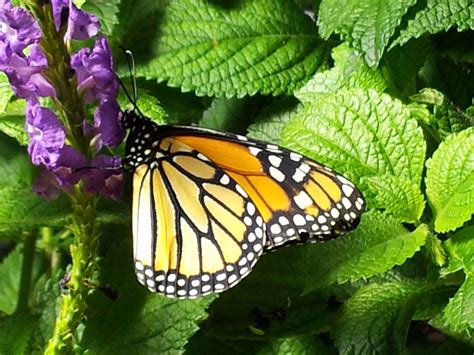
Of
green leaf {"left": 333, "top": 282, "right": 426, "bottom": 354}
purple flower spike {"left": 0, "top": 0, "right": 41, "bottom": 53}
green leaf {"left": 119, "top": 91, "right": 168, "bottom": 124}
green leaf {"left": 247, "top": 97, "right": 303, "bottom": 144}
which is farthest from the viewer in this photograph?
green leaf {"left": 247, "top": 97, "right": 303, "bottom": 144}

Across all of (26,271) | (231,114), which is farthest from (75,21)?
(26,271)

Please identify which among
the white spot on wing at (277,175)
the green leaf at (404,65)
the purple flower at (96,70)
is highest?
the green leaf at (404,65)

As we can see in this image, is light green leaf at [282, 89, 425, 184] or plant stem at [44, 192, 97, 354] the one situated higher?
light green leaf at [282, 89, 425, 184]

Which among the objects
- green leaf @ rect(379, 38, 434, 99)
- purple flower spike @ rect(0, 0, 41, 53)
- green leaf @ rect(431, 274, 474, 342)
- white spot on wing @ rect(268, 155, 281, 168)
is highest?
green leaf @ rect(379, 38, 434, 99)

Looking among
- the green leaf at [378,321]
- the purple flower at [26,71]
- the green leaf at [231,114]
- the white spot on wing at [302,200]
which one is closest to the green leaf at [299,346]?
the green leaf at [378,321]

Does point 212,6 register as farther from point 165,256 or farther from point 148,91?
point 165,256

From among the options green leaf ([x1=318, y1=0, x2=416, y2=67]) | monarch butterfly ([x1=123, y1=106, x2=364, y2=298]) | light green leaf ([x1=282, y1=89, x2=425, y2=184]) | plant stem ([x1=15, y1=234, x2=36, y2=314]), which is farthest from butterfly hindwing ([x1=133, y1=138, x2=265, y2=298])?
plant stem ([x1=15, y1=234, x2=36, y2=314])

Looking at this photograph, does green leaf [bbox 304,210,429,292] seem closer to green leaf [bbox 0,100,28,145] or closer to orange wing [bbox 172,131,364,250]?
orange wing [bbox 172,131,364,250]

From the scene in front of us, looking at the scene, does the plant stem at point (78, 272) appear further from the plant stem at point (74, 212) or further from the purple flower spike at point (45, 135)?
the purple flower spike at point (45, 135)
